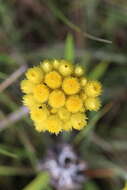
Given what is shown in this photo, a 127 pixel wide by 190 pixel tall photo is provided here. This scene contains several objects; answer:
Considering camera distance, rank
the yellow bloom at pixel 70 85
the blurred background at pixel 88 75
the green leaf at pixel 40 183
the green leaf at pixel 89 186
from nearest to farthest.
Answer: the yellow bloom at pixel 70 85, the green leaf at pixel 40 183, the blurred background at pixel 88 75, the green leaf at pixel 89 186

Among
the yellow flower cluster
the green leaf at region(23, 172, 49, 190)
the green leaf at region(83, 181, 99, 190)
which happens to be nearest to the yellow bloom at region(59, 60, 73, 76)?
the yellow flower cluster

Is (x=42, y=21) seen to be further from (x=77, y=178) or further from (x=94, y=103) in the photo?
(x=94, y=103)

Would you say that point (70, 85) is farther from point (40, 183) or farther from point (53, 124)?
point (40, 183)

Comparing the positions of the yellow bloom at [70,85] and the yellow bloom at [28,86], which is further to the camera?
the yellow bloom at [28,86]

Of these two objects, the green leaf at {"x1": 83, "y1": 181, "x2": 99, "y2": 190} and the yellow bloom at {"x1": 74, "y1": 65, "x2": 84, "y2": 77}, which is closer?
the yellow bloom at {"x1": 74, "y1": 65, "x2": 84, "y2": 77}

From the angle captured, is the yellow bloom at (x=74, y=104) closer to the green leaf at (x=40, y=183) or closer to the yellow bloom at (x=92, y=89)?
the yellow bloom at (x=92, y=89)

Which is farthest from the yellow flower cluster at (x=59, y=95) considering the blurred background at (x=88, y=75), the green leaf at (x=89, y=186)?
the green leaf at (x=89, y=186)

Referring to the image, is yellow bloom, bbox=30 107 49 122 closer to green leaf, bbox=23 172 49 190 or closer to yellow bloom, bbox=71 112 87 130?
yellow bloom, bbox=71 112 87 130

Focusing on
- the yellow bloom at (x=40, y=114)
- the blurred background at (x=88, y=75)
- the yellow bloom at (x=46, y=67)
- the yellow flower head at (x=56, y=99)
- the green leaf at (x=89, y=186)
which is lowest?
the yellow bloom at (x=40, y=114)
